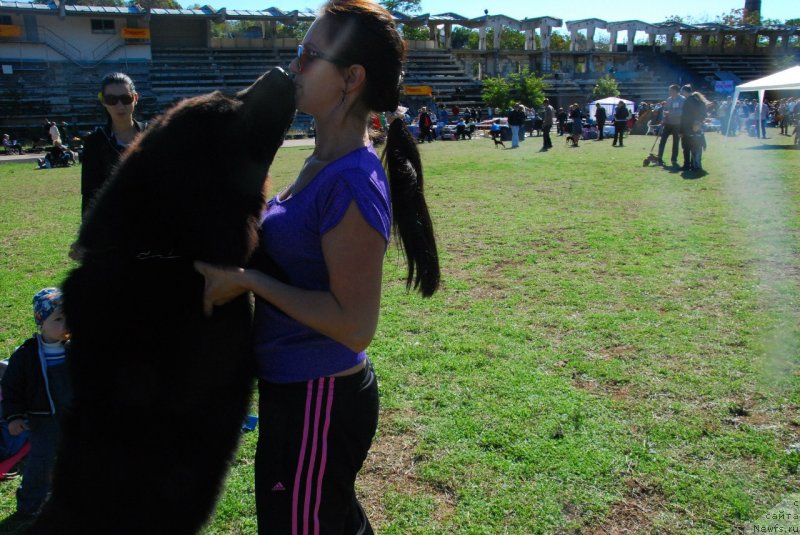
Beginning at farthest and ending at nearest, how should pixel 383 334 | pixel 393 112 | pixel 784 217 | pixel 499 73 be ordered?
pixel 499 73, pixel 784 217, pixel 383 334, pixel 393 112

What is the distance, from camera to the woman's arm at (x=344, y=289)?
58.8 inches

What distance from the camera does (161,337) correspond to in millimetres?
1646

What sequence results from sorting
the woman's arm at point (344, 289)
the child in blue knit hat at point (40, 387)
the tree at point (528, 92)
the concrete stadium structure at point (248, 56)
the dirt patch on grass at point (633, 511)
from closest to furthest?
the woman's arm at point (344, 289) → the dirt patch on grass at point (633, 511) → the child in blue knit hat at point (40, 387) → the concrete stadium structure at point (248, 56) → the tree at point (528, 92)

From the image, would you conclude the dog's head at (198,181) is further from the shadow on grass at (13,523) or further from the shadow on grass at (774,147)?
the shadow on grass at (774,147)

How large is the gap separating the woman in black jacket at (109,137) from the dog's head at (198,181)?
2.16m

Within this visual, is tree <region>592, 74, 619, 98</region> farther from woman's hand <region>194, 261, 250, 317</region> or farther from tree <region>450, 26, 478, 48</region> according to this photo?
woman's hand <region>194, 261, 250, 317</region>

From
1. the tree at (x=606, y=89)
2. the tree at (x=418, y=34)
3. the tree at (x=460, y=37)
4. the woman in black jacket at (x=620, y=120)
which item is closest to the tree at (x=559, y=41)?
the tree at (x=460, y=37)

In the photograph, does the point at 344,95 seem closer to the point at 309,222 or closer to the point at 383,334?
the point at 309,222

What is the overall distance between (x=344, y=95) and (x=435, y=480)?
6.88 feet

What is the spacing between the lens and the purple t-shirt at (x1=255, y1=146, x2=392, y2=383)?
1.51 meters

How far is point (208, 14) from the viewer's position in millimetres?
44625

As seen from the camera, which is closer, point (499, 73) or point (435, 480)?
point (435, 480)

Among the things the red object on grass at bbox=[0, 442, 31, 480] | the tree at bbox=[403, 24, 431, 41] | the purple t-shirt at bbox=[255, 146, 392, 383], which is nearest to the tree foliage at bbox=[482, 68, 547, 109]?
the tree at bbox=[403, 24, 431, 41]

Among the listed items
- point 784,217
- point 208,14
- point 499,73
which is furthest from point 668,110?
point 499,73
